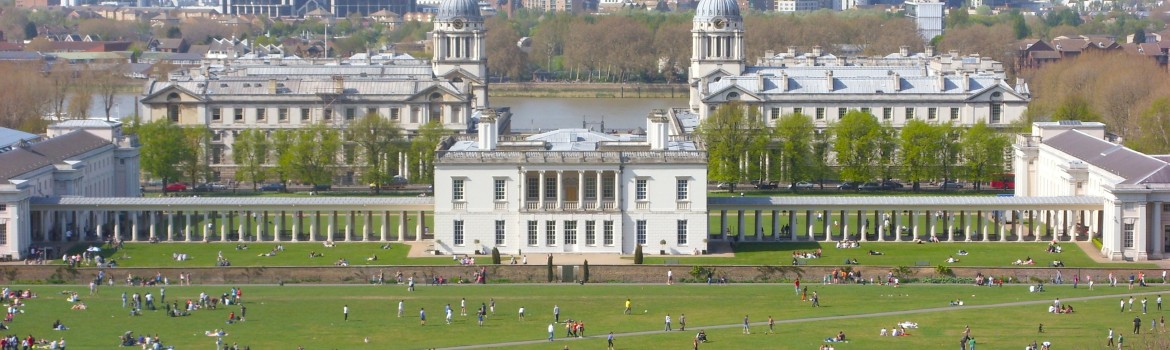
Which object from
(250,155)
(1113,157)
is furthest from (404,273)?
(250,155)

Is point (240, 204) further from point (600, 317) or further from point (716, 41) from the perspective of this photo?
point (716, 41)

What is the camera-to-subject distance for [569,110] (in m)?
177

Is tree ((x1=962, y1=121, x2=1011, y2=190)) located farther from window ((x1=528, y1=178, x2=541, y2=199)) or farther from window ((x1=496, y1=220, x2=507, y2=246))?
window ((x1=496, y1=220, x2=507, y2=246))

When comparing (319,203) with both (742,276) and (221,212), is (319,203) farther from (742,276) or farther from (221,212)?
(742,276)

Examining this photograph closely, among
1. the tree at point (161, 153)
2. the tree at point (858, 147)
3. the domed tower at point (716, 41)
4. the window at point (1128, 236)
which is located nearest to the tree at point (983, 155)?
the tree at point (858, 147)

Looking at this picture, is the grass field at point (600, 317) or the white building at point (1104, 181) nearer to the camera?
the grass field at point (600, 317)

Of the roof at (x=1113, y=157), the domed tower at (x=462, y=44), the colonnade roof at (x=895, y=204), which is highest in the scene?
the domed tower at (x=462, y=44)

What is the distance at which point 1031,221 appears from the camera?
4040 inches

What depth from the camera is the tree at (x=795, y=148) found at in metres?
120

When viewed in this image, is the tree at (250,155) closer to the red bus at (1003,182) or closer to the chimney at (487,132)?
the chimney at (487,132)

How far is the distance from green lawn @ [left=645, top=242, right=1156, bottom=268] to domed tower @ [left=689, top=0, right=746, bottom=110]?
135 ft

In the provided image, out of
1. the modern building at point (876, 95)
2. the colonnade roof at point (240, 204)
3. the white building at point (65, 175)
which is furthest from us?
the modern building at point (876, 95)

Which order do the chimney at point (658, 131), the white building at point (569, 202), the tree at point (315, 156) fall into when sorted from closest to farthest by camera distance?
the white building at point (569, 202)
the chimney at point (658, 131)
the tree at point (315, 156)

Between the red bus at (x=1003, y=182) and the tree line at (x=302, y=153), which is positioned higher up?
the tree line at (x=302, y=153)
